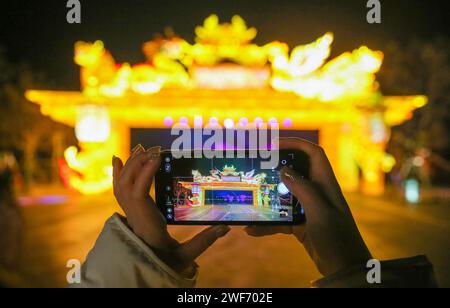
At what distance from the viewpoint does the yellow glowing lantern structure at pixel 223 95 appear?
928cm

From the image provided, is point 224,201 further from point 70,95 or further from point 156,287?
point 70,95

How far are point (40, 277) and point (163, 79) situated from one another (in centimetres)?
685

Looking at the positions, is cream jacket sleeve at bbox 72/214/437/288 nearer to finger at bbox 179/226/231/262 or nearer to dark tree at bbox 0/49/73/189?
finger at bbox 179/226/231/262

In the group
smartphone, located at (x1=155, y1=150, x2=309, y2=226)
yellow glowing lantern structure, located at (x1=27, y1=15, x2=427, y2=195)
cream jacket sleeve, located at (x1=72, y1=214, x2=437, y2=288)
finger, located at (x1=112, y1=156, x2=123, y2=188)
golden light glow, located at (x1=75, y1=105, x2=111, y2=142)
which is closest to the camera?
cream jacket sleeve, located at (x1=72, y1=214, x2=437, y2=288)

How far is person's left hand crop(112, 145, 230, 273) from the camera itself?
3.84 ft

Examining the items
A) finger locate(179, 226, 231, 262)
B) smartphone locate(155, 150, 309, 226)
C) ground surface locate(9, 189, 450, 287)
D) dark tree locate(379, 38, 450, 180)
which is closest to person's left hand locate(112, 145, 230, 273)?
finger locate(179, 226, 231, 262)

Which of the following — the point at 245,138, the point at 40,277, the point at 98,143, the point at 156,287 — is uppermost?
the point at 98,143

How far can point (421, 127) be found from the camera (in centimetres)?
1285

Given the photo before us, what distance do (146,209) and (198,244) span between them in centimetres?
18

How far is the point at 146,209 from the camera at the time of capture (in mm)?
1216

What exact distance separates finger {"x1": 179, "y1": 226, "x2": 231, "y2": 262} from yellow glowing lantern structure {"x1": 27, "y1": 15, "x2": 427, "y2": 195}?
7.67m

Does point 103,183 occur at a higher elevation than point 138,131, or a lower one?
lower
